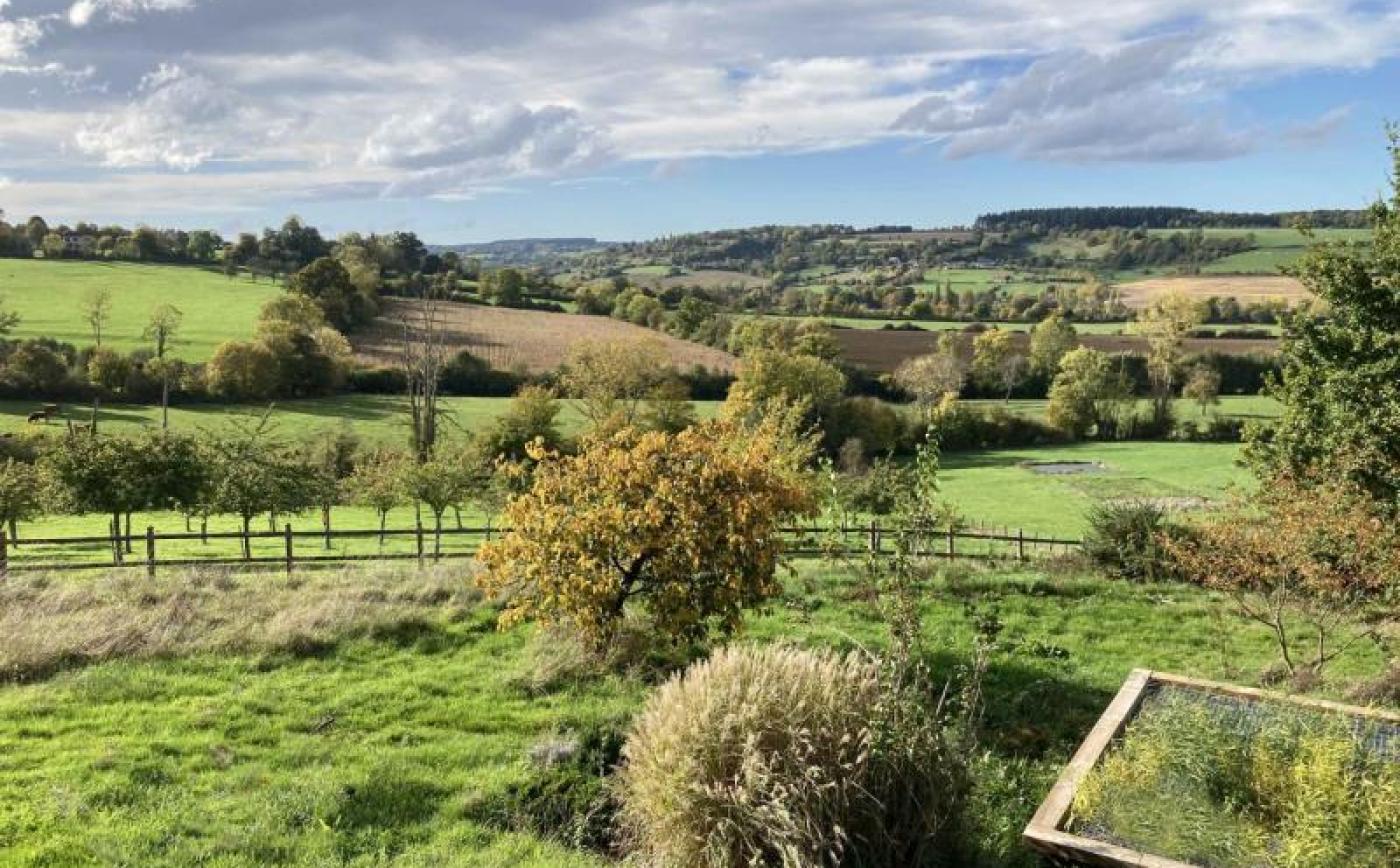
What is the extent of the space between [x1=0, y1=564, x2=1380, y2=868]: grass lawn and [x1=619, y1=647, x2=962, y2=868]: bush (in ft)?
1.91

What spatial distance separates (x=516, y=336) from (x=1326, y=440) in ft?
207

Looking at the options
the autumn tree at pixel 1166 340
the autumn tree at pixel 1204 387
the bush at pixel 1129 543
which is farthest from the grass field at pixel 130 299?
the autumn tree at pixel 1204 387

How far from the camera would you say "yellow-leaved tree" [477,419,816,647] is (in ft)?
33.5

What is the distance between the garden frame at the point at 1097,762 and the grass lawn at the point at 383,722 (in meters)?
0.61

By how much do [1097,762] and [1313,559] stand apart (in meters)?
7.48

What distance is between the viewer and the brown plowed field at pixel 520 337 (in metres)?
66.2

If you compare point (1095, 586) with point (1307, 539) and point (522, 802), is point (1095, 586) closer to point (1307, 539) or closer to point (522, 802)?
point (1307, 539)

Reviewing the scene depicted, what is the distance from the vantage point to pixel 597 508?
34.2 feet

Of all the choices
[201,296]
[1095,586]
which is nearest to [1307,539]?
[1095,586]

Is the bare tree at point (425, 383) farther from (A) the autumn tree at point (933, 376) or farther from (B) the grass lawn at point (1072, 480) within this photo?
(A) the autumn tree at point (933, 376)

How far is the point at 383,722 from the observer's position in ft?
29.1

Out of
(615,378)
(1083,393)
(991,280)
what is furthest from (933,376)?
(991,280)

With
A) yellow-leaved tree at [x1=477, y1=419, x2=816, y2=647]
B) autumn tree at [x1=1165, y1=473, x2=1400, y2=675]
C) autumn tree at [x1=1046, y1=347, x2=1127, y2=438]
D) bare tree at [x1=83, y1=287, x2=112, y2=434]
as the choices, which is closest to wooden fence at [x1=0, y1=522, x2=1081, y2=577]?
yellow-leaved tree at [x1=477, y1=419, x2=816, y2=647]

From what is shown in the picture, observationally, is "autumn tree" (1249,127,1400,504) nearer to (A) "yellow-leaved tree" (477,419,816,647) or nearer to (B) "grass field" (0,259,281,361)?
(A) "yellow-leaved tree" (477,419,816,647)
